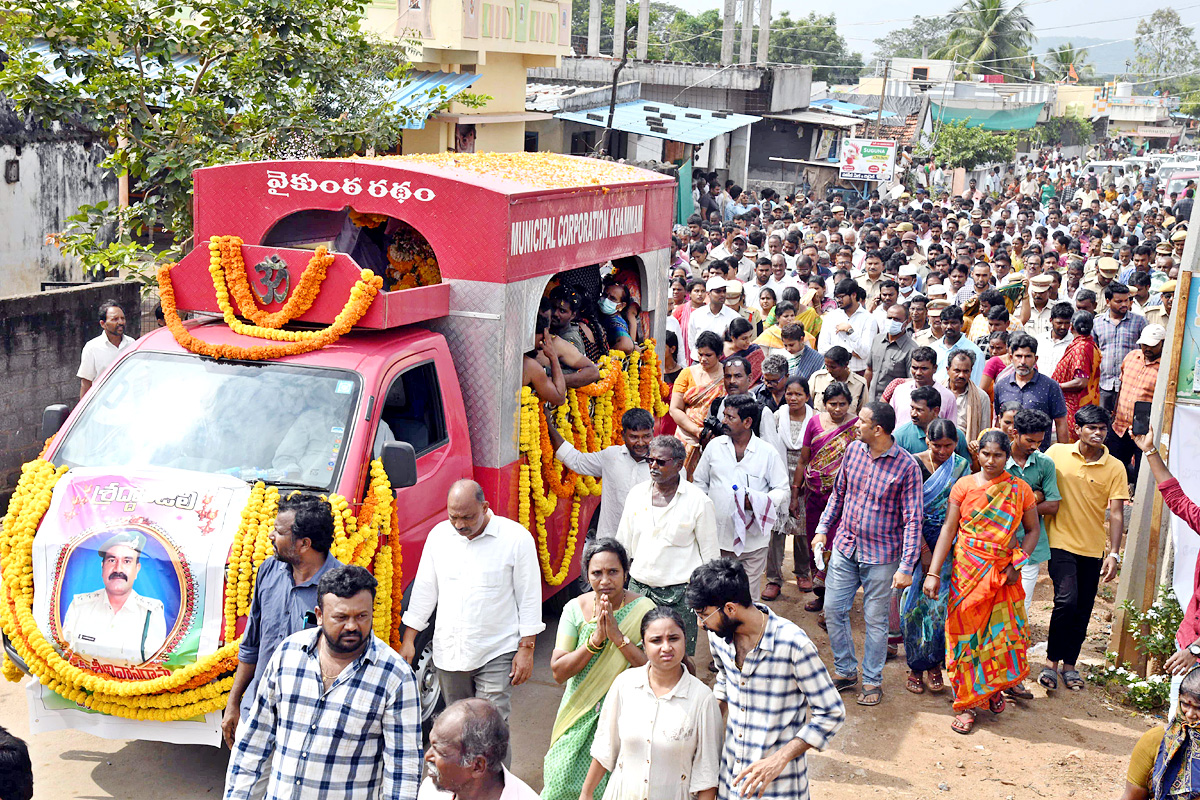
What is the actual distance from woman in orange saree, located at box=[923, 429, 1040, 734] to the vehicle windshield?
3261mm

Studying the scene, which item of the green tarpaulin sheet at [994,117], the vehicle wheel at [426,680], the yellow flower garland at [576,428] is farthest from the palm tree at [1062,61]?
the vehicle wheel at [426,680]

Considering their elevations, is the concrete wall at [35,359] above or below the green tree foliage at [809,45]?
below

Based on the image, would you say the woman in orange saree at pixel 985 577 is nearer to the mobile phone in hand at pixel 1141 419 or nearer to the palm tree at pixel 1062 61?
the mobile phone in hand at pixel 1141 419

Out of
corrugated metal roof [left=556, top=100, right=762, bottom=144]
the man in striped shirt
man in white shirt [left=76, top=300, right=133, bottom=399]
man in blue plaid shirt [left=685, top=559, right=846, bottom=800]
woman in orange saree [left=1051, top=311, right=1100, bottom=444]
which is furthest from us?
corrugated metal roof [left=556, top=100, right=762, bottom=144]

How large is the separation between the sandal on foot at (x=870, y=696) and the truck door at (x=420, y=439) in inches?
103

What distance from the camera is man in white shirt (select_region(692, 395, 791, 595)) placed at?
7086 millimetres

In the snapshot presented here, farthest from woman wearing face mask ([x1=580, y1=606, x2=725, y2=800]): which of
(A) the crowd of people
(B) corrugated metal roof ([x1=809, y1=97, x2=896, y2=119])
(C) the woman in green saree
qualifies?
(B) corrugated metal roof ([x1=809, y1=97, x2=896, y2=119])

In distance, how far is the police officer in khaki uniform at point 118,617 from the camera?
17.1 ft

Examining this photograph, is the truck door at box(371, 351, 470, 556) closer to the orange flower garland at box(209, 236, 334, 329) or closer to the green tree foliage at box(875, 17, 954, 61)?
the orange flower garland at box(209, 236, 334, 329)

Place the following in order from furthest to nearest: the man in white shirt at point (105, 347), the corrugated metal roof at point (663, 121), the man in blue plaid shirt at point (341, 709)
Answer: the corrugated metal roof at point (663, 121)
the man in white shirt at point (105, 347)
the man in blue plaid shirt at point (341, 709)

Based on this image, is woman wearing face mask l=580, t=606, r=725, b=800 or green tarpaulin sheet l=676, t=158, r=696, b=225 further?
green tarpaulin sheet l=676, t=158, r=696, b=225

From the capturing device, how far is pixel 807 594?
8.92 meters

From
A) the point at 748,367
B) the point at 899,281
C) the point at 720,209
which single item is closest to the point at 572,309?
the point at 748,367

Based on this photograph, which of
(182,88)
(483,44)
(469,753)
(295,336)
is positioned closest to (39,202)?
(182,88)
